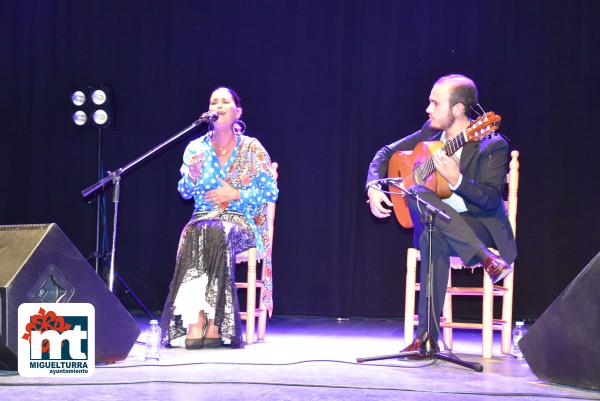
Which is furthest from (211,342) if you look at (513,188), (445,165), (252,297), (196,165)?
(513,188)

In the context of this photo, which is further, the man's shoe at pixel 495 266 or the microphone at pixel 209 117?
the microphone at pixel 209 117

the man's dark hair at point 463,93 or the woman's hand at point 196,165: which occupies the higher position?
the man's dark hair at point 463,93

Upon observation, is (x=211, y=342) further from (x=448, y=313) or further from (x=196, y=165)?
(x=448, y=313)

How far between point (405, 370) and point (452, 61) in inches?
101

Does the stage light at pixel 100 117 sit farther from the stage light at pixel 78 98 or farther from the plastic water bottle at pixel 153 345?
the plastic water bottle at pixel 153 345

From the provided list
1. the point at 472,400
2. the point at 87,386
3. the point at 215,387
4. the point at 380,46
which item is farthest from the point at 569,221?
the point at 87,386

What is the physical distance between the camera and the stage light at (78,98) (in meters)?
5.42

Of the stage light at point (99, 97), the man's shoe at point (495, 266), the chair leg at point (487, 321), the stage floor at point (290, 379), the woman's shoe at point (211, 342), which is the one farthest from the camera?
the stage light at point (99, 97)

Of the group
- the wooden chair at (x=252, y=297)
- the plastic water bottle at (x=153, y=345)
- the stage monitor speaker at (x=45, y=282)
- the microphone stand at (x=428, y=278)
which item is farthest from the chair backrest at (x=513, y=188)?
the stage monitor speaker at (x=45, y=282)

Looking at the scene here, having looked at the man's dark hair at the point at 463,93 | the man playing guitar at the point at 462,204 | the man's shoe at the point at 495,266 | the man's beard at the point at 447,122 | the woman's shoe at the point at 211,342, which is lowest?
the woman's shoe at the point at 211,342

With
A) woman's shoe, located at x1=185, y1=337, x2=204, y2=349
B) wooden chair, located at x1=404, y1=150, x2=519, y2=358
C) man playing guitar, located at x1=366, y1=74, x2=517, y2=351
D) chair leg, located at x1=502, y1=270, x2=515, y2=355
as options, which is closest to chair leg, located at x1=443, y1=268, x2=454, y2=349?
wooden chair, located at x1=404, y1=150, x2=519, y2=358

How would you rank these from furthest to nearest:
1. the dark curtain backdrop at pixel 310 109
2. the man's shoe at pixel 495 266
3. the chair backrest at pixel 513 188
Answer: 1. the dark curtain backdrop at pixel 310 109
2. the chair backrest at pixel 513 188
3. the man's shoe at pixel 495 266

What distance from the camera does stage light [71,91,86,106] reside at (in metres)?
5.42

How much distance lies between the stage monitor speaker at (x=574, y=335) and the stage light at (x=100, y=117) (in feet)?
11.5
